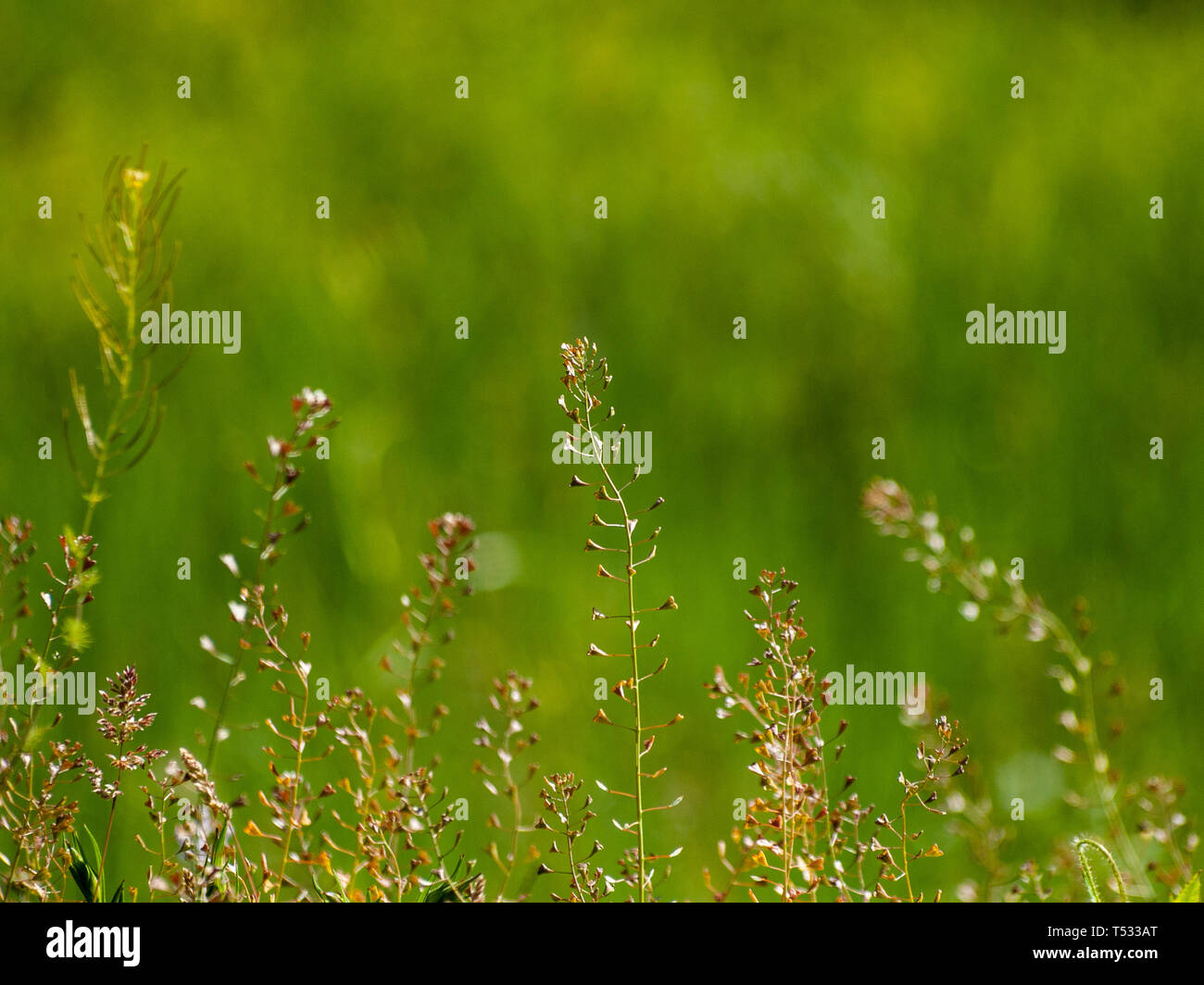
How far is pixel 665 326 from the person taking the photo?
350 cm

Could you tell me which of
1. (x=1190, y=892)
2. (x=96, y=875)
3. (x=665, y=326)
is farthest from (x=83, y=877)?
(x=665, y=326)

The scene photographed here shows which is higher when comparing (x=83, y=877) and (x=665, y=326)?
(x=665, y=326)

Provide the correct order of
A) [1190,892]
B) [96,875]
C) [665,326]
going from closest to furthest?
[1190,892], [96,875], [665,326]

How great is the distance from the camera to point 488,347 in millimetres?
3453

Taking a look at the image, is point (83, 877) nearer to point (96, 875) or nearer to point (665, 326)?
point (96, 875)

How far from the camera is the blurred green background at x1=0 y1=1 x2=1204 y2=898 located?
2803 mm

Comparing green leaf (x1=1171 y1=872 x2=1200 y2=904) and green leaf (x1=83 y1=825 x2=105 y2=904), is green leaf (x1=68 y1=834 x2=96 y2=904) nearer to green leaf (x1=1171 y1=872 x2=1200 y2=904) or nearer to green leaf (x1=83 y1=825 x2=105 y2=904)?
green leaf (x1=83 y1=825 x2=105 y2=904)

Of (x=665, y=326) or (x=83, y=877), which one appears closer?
(x=83, y=877)

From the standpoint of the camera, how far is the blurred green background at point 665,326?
110 inches

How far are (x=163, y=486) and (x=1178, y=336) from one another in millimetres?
2951

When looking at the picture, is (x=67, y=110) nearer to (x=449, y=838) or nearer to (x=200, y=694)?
(x=200, y=694)

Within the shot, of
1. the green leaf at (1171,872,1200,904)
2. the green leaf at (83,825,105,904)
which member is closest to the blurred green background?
the green leaf at (83,825,105,904)

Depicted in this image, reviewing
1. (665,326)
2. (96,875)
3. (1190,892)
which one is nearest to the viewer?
(1190,892)
